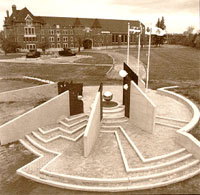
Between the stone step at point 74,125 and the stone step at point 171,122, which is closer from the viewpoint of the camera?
the stone step at point 74,125

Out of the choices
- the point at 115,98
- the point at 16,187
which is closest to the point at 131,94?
the point at 115,98

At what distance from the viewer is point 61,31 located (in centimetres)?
8188

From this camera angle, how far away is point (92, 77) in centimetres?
3094

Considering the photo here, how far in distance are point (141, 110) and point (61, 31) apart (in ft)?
248

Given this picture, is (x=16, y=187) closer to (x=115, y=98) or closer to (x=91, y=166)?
(x=91, y=166)

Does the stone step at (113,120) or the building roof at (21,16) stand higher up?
the building roof at (21,16)

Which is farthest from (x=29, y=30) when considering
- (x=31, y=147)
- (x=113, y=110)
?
(x=31, y=147)

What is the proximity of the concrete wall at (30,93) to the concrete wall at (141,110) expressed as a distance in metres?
10.7

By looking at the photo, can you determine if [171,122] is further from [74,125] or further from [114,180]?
[114,180]

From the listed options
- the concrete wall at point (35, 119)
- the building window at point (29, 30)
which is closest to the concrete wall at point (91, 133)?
the concrete wall at point (35, 119)

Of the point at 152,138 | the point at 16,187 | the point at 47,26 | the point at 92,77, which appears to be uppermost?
the point at 47,26

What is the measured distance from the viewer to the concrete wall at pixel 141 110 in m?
13.0

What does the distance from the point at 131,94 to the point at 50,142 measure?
20.2 feet

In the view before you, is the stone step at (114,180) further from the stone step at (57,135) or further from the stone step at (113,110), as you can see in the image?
the stone step at (113,110)
